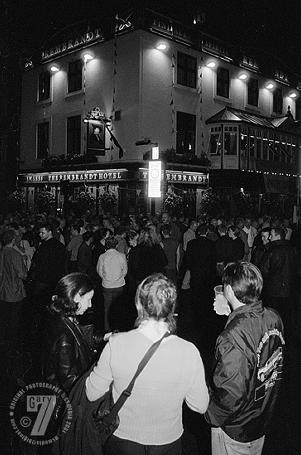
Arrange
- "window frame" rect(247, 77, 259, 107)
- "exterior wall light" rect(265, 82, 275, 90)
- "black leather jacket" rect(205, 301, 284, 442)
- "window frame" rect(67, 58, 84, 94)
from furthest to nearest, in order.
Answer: "exterior wall light" rect(265, 82, 275, 90), "window frame" rect(247, 77, 259, 107), "window frame" rect(67, 58, 84, 94), "black leather jacket" rect(205, 301, 284, 442)

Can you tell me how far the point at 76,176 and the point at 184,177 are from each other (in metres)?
5.83

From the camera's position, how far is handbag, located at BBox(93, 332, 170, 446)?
7.61 feet

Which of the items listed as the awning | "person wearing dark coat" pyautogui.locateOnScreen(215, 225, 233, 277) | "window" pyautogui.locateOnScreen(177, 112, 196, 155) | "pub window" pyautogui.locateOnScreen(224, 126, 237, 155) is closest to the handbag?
"person wearing dark coat" pyautogui.locateOnScreen(215, 225, 233, 277)

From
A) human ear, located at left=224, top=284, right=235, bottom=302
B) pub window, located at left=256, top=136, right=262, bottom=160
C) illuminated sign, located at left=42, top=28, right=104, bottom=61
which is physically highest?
illuminated sign, located at left=42, top=28, right=104, bottom=61

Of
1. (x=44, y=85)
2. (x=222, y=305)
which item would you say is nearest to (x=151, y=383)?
(x=222, y=305)

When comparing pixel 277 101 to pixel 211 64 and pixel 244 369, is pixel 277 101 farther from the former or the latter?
pixel 244 369

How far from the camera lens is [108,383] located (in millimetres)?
2420

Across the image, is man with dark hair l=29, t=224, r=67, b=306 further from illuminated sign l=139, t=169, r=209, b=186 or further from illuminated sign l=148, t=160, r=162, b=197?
illuminated sign l=139, t=169, r=209, b=186

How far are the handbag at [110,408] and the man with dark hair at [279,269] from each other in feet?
16.4

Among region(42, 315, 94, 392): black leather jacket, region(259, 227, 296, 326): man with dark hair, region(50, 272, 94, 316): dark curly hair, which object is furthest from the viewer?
region(259, 227, 296, 326): man with dark hair

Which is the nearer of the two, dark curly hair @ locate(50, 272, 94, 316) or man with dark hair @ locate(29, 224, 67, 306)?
dark curly hair @ locate(50, 272, 94, 316)

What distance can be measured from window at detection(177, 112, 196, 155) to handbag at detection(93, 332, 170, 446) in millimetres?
20782

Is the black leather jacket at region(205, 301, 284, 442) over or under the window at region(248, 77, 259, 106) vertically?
under

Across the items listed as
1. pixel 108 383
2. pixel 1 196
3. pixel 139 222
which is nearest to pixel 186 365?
pixel 108 383
